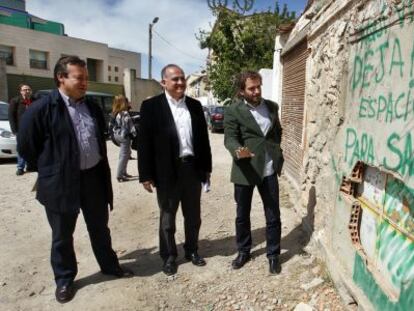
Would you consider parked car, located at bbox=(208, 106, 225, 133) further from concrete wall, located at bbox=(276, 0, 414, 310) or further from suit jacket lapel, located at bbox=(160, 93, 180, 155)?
suit jacket lapel, located at bbox=(160, 93, 180, 155)

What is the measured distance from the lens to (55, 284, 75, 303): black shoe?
3.15 m

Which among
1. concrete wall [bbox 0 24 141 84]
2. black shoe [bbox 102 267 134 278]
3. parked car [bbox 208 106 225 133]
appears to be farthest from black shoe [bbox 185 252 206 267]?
concrete wall [bbox 0 24 141 84]

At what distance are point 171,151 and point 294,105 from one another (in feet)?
11.1

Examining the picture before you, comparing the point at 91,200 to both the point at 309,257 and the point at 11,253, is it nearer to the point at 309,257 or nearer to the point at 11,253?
the point at 11,253

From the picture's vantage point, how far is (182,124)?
3434 mm

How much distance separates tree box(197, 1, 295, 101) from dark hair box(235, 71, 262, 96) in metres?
13.7

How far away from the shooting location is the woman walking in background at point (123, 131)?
23.1ft

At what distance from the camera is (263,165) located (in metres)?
3.44

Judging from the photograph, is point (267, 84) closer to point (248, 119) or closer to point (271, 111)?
point (271, 111)

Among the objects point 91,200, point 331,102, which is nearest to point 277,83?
point 331,102

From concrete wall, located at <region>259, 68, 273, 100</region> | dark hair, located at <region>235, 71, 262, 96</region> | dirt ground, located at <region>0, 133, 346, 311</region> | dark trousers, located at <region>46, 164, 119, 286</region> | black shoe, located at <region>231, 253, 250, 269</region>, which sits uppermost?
concrete wall, located at <region>259, 68, 273, 100</region>

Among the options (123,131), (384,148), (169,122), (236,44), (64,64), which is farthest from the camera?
(236,44)

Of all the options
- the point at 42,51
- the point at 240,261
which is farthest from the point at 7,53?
the point at 240,261

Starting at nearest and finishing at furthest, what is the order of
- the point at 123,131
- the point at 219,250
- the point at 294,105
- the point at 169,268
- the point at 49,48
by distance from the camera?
the point at 169,268 → the point at 219,250 → the point at 294,105 → the point at 123,131 → the point at 49,48
